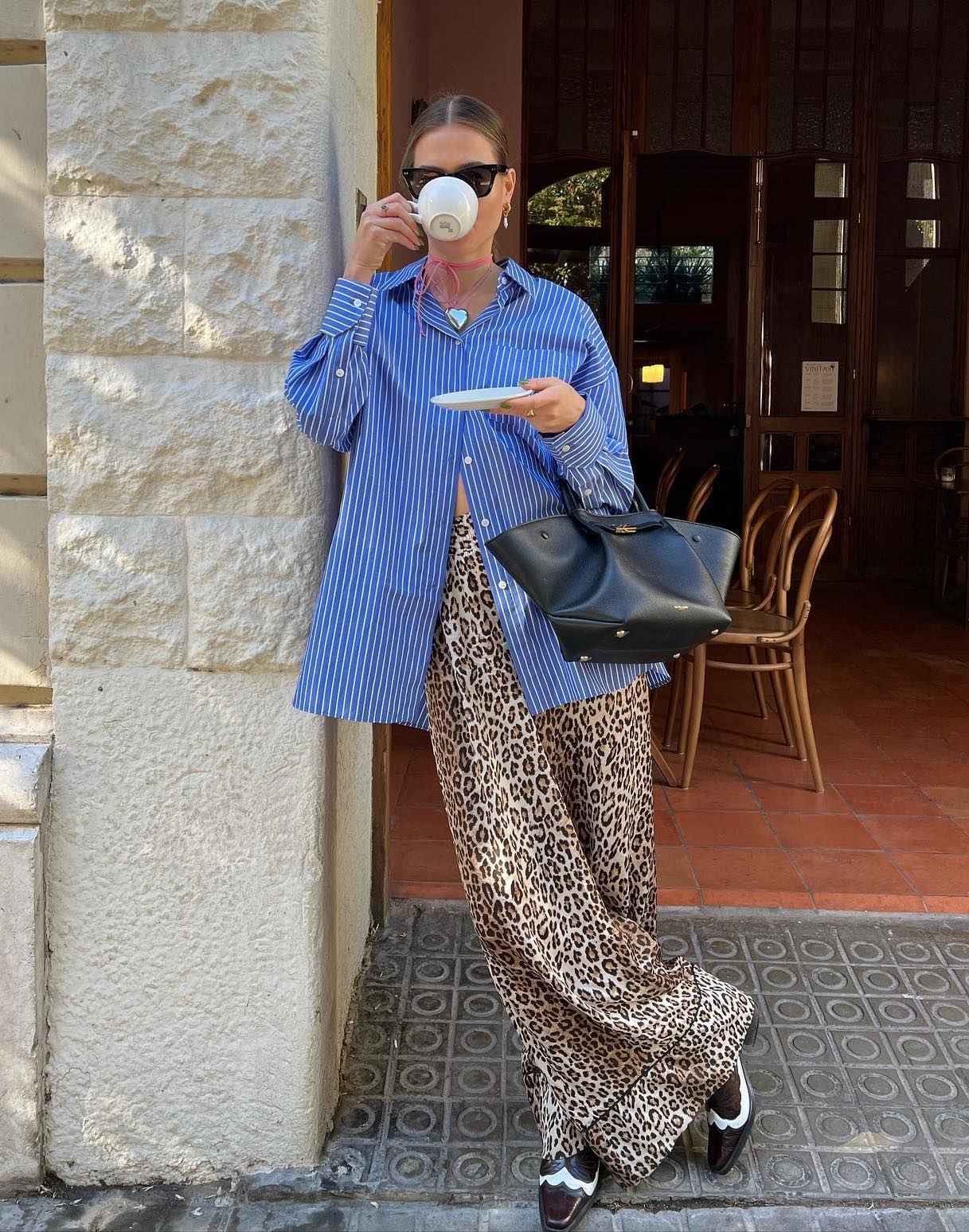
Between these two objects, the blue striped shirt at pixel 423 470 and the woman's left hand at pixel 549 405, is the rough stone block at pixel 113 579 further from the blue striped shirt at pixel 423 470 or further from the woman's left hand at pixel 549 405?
the woman's left hand at pixel 549 405

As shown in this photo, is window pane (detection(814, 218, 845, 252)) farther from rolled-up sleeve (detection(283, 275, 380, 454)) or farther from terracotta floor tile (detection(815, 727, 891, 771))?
rolled-up sleeve (detection(283, 275, 380, 454))

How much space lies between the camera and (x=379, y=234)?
1697 mm

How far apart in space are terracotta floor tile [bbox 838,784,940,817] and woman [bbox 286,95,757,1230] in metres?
1.97

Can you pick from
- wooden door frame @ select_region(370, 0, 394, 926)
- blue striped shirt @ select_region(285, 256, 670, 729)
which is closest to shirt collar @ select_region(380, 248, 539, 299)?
blue striped shirt @ select_region(285, 256, 670, 729)

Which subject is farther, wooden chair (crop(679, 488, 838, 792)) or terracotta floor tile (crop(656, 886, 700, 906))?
wooden chair (crop(679, 488, 838, 792))

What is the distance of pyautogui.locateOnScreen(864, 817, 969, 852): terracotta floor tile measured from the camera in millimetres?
3451

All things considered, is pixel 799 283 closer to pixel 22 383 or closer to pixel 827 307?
pixel 827 307

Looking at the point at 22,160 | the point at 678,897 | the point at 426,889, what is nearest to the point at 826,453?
the point at 678,897

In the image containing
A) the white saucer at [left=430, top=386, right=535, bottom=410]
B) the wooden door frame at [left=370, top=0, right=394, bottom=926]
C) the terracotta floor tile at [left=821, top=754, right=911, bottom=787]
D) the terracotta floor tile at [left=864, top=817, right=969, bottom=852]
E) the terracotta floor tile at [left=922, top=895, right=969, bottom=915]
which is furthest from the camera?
the terracotta floor tile at [left=821, top=754, right=911, bottom=787]

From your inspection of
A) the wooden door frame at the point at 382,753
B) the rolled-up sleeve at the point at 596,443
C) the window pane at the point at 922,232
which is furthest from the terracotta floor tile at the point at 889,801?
the window pane at the point at 922,232

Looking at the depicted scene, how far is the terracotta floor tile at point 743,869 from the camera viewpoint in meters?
3.16

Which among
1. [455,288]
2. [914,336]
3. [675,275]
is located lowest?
[455,288]

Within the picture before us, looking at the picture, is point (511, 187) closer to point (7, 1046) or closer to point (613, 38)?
point (7, 1046)

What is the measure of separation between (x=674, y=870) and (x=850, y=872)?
1.60 ft
